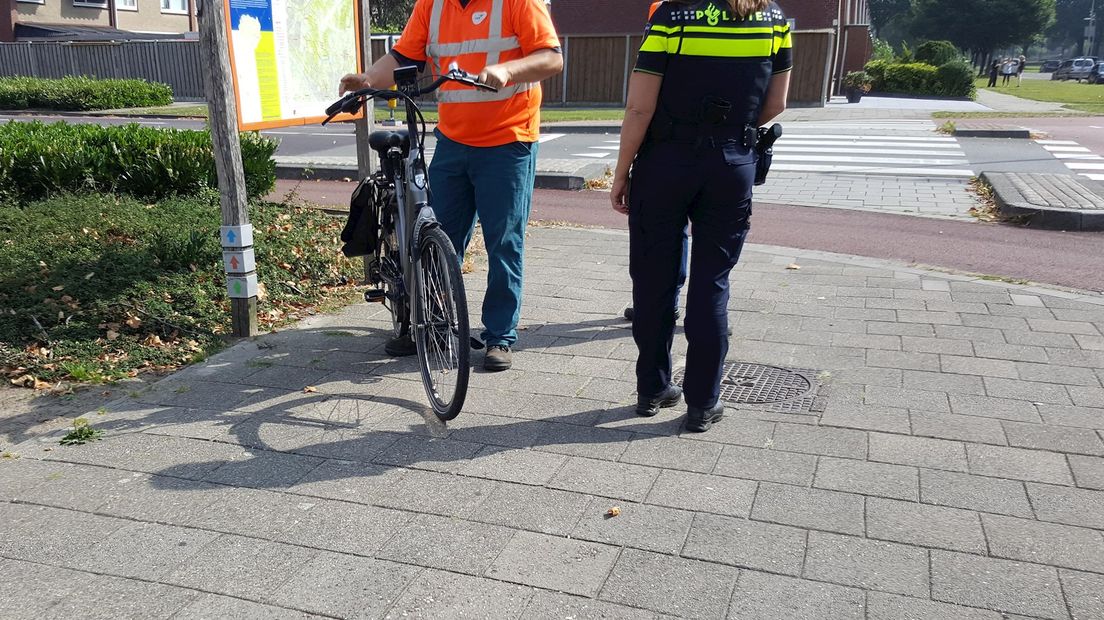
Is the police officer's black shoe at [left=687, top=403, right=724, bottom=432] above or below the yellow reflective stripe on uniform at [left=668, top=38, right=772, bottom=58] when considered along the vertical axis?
below

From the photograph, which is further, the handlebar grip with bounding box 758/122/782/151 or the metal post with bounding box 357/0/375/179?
the metal post with bounding box 357/0/375/179

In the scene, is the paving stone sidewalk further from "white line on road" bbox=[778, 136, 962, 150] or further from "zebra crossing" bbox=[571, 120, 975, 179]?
"white line on road" bbox=[778, 136, 962, 150]

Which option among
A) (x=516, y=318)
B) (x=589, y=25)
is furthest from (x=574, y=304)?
(x=589, y=25)

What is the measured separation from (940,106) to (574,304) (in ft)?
85.6

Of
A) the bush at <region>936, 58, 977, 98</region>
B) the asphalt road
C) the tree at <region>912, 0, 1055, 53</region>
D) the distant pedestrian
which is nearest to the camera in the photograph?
the asphalt road

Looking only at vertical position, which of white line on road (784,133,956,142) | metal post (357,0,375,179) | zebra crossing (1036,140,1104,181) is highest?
metal post (357,0,375,179)

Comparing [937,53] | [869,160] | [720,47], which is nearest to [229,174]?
[720,47]

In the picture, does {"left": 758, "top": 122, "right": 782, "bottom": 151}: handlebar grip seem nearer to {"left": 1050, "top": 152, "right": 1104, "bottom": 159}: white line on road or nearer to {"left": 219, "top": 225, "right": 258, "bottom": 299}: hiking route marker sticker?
{"left": 219, "top": 225, "right": 258, "bottom": 299}: hiking route marker sticker

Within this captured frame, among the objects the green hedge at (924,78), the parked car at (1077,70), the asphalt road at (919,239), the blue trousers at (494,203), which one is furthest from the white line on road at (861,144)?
the parked car at (1077,70)

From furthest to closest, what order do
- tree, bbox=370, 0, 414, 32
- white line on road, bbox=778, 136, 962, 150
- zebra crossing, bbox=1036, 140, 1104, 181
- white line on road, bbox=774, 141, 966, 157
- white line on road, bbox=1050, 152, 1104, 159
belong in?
tree, bbox=370, 0, 414, 32 < white line on road, bbox=778, 136, 962, 150 < white line on road, bbox=774, 141, 966, 157 < white line on road, bbox=1050, 152, 1104, 159 < zebra crossing, bbox=1036, 140, 1104, 181

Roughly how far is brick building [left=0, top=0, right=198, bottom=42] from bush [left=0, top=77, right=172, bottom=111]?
927cm

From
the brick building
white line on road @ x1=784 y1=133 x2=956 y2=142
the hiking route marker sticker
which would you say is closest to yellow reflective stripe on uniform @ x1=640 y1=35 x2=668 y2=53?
the hiking route marker sticker

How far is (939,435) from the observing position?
12.4ft

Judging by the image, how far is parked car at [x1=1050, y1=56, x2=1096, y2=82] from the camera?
2307 inches
